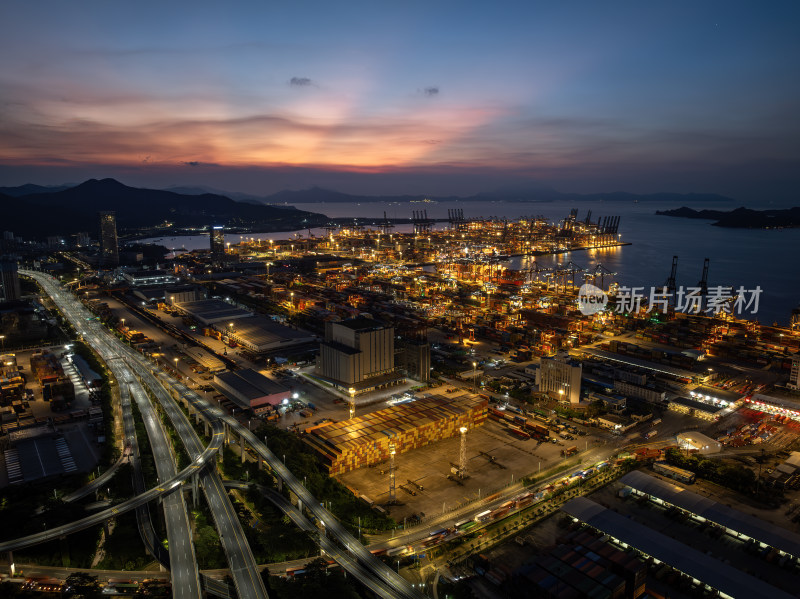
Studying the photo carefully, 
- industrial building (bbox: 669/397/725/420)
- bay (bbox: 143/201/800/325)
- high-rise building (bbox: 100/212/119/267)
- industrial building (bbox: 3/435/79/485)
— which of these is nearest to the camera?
industrial building (bbox: 3/435/79/485)

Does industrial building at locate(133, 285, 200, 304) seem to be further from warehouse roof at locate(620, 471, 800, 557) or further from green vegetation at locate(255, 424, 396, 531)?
warehouse roof at locate(620, 471, 800, 557)

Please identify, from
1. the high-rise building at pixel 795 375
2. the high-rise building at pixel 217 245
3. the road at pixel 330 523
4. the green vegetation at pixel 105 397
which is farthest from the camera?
the high-rise building at pixel 217 245

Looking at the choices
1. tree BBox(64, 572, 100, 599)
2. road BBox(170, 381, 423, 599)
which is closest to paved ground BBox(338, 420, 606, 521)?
road BBox(170, 381, 423, 599)

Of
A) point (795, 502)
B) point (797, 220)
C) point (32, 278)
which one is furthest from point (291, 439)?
point (797, 220)

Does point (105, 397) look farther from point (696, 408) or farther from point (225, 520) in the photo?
A: point (696, 408)

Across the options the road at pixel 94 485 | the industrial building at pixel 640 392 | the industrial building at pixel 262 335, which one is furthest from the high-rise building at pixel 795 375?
the road at pixel 94 485

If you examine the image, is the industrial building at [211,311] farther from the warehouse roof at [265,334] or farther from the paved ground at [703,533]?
the paved ground at [703,533]

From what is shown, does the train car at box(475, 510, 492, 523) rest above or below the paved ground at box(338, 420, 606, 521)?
above

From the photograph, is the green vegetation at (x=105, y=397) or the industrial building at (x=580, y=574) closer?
the industrial building at (x=580, y=574)
